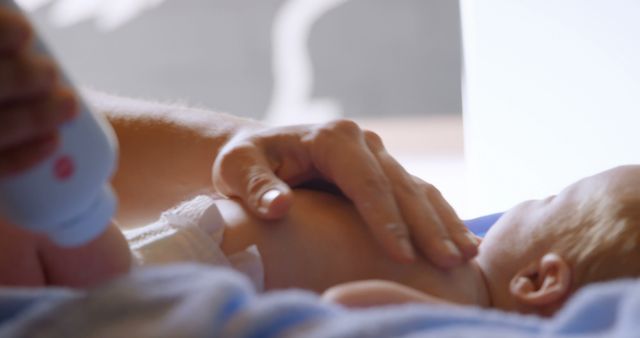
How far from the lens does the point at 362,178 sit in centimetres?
101

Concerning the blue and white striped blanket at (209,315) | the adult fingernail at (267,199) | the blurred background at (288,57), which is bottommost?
the blurred background at (288,57)

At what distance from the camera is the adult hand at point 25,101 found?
470mm

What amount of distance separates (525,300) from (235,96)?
269 cm

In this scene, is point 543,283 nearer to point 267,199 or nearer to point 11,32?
point 267,199

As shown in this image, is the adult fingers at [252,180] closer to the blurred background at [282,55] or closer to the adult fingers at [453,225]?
the adult fingers at [453,225]

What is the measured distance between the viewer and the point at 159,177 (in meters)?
1.31

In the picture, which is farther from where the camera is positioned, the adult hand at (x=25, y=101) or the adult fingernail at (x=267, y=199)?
the adult fingernail at (x=267, y=199)

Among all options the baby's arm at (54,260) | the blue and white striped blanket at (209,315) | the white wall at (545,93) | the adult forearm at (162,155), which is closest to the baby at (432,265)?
the baby's arm at (54,260)

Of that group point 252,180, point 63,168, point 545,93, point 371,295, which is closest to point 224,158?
point 252,180

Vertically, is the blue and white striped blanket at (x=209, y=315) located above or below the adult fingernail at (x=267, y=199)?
above

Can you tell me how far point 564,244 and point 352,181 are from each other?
0.26 metres

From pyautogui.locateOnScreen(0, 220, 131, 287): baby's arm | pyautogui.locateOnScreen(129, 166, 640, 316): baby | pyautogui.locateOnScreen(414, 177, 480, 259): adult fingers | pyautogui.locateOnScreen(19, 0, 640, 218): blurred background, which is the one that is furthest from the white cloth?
pyautogui.locateOnScreen(19, 0, 640, 218): blurred background

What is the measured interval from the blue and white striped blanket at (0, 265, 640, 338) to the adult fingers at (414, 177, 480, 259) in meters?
0.45

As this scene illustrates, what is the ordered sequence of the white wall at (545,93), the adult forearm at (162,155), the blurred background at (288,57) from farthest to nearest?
the blurred background at (288,57) → the white wall at (545,93) → the adult forearm at (162,155)
